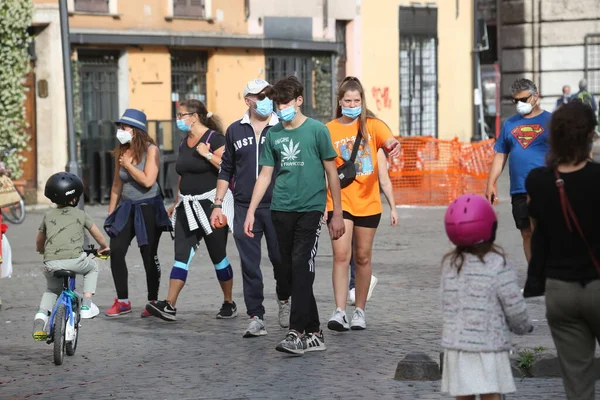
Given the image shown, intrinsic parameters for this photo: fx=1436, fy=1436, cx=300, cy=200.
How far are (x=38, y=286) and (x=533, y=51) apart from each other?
23.8 metres

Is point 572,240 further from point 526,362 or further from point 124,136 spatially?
point 124,136

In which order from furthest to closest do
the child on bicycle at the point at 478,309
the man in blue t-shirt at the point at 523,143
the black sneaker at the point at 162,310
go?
1. the black sneaker at the point at 162,310
2. the man in blue t-shirt at the point at 523,143
3. the child on bicycle at the point at 478,309

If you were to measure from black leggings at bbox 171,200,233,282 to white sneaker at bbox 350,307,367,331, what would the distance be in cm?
130

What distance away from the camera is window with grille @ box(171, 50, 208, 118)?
27.3 meters

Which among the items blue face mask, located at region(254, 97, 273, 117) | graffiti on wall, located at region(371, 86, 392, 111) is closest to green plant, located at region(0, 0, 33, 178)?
graffiti on wall, located at region(371, 86, 392, 111)

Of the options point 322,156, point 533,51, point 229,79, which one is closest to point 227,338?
point 322,156

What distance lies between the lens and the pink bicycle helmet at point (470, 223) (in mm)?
5992

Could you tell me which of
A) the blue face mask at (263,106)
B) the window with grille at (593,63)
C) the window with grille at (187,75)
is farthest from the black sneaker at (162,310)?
the window with grille at (593,63)

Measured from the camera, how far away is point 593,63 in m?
35.7

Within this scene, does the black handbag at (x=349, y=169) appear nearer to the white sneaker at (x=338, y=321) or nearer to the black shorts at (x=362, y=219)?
the black shorts at (x=362, y=219)

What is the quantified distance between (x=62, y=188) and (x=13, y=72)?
47.7 ft

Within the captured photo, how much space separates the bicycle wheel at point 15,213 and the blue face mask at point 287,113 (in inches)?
489

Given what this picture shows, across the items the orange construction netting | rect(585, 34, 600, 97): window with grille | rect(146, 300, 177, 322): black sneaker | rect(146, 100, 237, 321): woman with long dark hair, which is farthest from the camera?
rect(585, 34, 600, 97): window with grille

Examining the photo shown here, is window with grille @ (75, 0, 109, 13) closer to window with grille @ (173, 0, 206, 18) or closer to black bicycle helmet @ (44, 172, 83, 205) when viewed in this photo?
window with grille @ (173, 0, 206, 18)
